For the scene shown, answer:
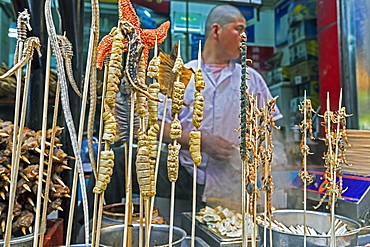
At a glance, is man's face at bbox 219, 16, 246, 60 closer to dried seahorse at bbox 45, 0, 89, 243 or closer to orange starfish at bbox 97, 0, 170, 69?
orange starfish at bbox 97, 0, 170, 69

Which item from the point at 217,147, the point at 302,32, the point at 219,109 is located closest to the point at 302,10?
the point at 302,32

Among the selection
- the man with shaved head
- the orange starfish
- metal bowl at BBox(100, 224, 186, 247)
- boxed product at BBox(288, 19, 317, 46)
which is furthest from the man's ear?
Answer: metal bowl at BBox(100, 224, 186, 247)

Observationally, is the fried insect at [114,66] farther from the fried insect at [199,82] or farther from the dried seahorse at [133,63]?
the fried insect at [199,82]

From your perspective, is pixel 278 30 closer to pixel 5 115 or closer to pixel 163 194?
pixel 163 194

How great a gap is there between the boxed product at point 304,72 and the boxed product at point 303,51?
0.03 meters

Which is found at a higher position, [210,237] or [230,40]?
[230,40]

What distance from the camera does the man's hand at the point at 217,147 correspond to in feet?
5.68

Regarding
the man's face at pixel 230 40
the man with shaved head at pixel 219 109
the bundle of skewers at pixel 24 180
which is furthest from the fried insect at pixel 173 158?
the man's face at pixel 230 40

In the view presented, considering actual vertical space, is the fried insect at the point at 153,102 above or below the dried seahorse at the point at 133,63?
below

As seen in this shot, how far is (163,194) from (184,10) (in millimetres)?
1015

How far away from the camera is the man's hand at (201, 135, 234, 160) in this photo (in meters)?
1.73

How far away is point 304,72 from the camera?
80.4 inches

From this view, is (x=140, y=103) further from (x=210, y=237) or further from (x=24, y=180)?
(x=210, y=237)

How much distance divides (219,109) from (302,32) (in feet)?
2.56
